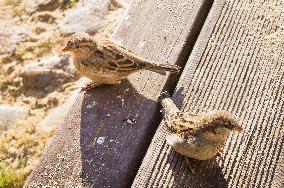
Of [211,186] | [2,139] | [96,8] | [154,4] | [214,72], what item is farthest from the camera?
[96,8]

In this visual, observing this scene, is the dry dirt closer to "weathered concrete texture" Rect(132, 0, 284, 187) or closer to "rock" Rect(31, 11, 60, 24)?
"rock" Rect(31, 11, 60, 24)

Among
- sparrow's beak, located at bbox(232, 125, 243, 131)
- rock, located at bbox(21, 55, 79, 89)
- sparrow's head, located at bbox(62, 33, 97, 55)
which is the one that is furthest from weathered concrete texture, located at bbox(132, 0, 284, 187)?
rock, located at bbox(21, 55, 79, 89)

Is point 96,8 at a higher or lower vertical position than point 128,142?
lower

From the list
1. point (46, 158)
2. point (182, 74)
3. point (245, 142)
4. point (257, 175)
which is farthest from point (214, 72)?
point (46, 158)

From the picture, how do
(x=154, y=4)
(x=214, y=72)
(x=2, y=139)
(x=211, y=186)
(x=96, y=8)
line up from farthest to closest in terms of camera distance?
1. (x=96, y=8)
2. (x=2, y=139)
3. (x=154, y=4)
4. (x=214, y=72)
5. (x=211, y=186)

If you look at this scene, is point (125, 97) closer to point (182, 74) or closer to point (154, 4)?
point (182, 74)

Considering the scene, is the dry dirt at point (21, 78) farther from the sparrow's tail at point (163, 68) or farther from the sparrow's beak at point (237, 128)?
the sparrow's beak at point (237, 128)
